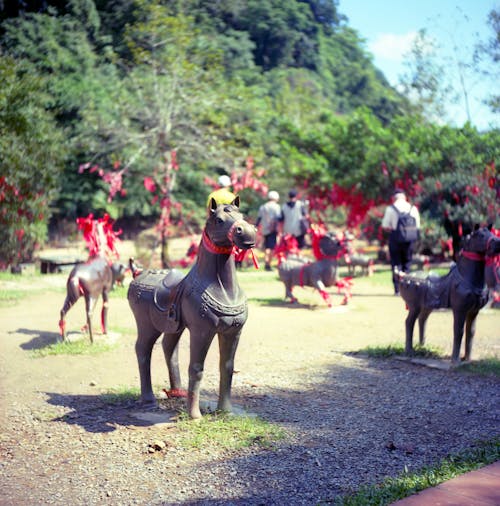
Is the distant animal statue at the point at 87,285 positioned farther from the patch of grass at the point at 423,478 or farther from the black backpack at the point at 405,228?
the black backpack at the point at 405,228

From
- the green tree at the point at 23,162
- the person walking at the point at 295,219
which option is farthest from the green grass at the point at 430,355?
the green tree at the point at 23,162

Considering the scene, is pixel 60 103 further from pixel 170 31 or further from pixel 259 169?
pixel 259 169

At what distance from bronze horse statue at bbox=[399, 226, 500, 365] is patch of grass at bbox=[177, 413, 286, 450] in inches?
110

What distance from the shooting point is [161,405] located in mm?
5535

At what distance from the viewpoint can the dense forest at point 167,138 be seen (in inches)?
551

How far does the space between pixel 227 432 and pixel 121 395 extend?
4.83 ft

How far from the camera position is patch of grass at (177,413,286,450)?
15.1 ft

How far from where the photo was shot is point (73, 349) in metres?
7.60

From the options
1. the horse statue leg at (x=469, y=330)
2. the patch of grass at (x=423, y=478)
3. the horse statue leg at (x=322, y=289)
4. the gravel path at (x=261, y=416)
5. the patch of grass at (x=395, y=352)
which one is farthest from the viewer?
the horse statue leg at (x=322, y=289)

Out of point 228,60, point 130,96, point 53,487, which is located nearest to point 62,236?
point 130,96

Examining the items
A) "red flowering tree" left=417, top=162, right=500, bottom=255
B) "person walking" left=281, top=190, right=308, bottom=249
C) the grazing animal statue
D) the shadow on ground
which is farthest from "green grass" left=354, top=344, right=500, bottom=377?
"person walking" left=281, top=190, right=308, bottom=249

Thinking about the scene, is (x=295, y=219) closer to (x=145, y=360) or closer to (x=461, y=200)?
(x=461, y=200)

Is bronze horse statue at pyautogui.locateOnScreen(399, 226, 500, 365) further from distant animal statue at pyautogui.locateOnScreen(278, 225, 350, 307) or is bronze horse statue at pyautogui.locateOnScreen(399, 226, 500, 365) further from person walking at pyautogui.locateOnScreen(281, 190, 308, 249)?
person walking at pyautogui.locateOnScreen(281, 190, 308, 249)

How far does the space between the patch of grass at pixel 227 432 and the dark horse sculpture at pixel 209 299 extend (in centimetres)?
12
